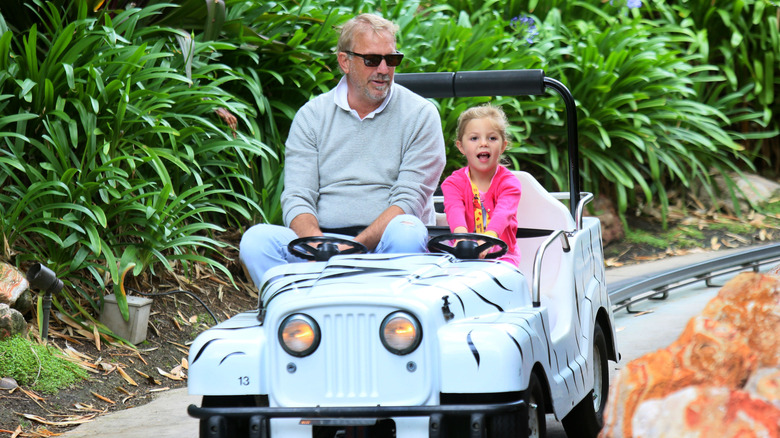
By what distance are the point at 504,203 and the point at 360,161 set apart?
0.56 metres

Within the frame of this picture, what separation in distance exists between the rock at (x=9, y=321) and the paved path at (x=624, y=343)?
1.93ft

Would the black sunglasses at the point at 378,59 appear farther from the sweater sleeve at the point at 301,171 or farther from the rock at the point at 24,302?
the rock at the point at 24,302

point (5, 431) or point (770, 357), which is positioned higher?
point (770, 357)

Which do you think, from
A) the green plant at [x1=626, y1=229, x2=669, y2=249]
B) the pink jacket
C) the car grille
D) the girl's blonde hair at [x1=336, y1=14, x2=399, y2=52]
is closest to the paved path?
the green plant at [x1=626, y1=229, x2=669, y2=249]

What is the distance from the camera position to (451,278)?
2600 millimetres

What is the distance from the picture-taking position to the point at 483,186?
3613 mm

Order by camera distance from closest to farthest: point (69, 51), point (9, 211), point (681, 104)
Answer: point (9, 211), point (69, 51), point (681, 104)

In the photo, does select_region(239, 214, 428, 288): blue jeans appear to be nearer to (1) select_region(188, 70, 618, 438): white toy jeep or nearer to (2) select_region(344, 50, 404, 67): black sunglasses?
(1) select_region(188, 70, 618, 438): white toy jeep

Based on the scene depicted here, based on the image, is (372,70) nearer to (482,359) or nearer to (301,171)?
(301,171)

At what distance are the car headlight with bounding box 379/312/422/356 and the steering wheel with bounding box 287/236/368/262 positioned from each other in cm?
63

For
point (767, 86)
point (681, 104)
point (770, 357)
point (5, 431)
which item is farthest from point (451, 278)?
point (767, 86)

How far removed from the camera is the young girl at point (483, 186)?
3.47m

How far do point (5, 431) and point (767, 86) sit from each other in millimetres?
8205

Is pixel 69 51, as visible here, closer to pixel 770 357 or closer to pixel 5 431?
pixel 5 431
